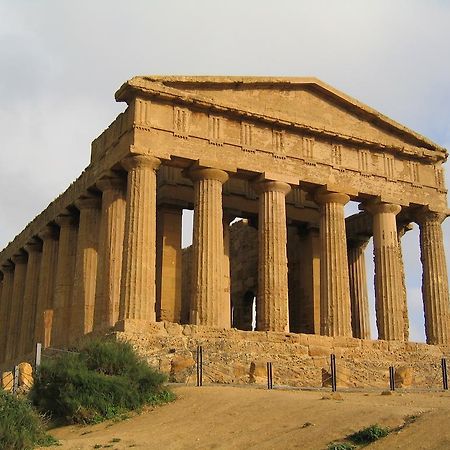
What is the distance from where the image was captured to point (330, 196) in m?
27.8

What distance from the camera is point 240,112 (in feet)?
86.1

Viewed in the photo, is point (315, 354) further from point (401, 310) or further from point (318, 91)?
point (318, 91)

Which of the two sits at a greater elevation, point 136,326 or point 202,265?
point 202,265

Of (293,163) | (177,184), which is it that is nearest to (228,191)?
(177,184)

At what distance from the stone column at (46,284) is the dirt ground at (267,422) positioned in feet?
46.4

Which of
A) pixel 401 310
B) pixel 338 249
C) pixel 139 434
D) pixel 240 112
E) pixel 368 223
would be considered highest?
pixel 240 112

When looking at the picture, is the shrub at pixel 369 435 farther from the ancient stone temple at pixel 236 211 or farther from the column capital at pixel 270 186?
the column capital at pixel 270 186

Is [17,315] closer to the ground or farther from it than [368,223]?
closer to the ground

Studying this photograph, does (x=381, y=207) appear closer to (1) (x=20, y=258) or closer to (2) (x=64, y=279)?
(2) (x=64, y=279)

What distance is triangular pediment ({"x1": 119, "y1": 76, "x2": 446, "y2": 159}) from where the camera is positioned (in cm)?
2592

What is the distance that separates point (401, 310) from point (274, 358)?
693 centimetres

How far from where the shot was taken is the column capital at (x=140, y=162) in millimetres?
24219

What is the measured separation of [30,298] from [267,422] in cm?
2209

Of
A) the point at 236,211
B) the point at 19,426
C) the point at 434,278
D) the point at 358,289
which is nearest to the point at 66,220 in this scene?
the point at 236,211
